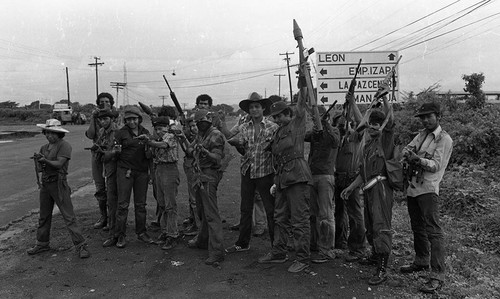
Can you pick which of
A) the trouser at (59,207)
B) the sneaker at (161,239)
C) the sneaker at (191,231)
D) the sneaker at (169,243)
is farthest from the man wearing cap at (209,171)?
the trouser at (59,207)

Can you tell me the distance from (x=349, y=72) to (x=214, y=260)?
21.0 feet

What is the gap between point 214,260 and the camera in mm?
5043

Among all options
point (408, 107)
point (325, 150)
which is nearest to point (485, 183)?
point (325, 150)

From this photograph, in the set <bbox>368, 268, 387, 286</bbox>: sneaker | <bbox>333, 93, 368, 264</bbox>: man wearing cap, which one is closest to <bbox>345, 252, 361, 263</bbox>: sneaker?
<bbox>333, 93, 368, 264</bbox>: man wearing cap

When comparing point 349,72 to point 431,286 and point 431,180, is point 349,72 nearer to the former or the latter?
point 431,180

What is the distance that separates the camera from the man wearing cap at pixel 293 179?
15.6 feet

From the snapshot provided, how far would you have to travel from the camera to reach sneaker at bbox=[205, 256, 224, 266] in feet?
16.4

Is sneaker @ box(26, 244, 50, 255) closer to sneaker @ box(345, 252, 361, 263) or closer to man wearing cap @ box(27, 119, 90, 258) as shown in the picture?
man wearing cap @ box(27, 119, 90, 258)

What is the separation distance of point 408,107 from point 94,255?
12.1 meters

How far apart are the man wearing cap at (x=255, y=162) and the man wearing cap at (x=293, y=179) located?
0.21 meters

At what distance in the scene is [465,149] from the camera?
32.2ft

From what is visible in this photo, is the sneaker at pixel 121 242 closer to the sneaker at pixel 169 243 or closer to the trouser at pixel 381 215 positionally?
the sneaker at pixel 169 243

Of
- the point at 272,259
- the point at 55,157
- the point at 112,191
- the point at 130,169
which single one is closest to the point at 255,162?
the point at 272,259

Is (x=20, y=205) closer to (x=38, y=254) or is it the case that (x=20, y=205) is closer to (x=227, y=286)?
(x=38, y=254)
